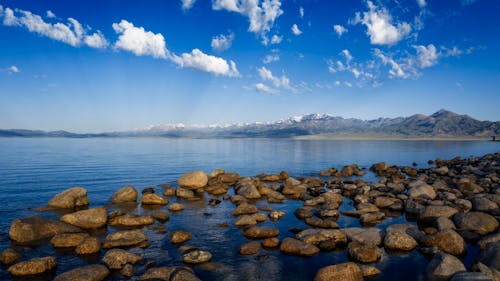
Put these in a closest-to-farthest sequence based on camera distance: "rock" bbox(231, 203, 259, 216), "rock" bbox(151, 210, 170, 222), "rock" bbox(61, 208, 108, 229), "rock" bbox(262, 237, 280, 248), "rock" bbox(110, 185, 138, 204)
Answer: "rock" bbox(262, 237, 280, 248) → "rock" bbox(61, 208, 108, 229) → "rock" bbox(151, 210, 170, 222) → "rock" bbox(231, 203, 259, 216) → "rock" bbox(110, 185, 138, 204)

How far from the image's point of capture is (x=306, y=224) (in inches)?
829

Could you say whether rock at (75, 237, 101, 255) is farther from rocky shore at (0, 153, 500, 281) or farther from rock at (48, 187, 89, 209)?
rock at (48, 187, 89, 209)

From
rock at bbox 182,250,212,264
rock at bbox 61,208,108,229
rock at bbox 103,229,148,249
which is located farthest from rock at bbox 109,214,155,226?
rock at bbox 182,250,212,264

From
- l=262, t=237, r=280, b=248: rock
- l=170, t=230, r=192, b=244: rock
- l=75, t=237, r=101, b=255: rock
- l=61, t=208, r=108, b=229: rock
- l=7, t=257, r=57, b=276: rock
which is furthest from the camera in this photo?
l=61, t=208, r=108, b=229: rock

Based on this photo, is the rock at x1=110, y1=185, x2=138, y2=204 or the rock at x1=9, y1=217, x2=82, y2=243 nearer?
the rock at x1=9, y1=217, x2=82, y2=243

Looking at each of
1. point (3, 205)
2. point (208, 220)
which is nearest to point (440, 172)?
point (208, 220)

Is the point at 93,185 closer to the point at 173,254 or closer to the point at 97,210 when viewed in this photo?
the point at 97,210

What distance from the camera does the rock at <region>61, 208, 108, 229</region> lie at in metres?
19.7

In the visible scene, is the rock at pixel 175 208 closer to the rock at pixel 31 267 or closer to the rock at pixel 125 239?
the rock at pixel 125 239

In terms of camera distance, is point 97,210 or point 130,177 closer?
point 97,210

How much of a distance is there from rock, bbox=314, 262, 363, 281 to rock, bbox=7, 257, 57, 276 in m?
12.1

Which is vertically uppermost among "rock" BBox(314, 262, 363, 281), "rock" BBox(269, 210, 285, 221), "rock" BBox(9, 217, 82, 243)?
"rock" BBox(9, 217, 82, 243)

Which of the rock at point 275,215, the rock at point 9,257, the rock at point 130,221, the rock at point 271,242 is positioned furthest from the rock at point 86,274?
the rock at point 275,215

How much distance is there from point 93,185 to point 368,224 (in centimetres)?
3040
